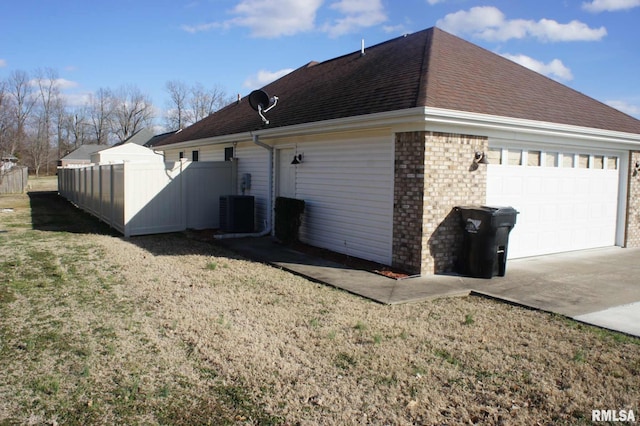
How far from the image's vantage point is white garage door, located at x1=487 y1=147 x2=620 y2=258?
31.0 ft

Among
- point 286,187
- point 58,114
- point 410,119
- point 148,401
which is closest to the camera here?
point 148,401

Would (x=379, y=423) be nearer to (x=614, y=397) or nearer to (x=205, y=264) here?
(x=614, y=397)

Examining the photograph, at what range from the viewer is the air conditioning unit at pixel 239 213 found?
12758 millimetres

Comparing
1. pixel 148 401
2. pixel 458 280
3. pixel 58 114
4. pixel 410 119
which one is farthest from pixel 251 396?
pixel 58 114

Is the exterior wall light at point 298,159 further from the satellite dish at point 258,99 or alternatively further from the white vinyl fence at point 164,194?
the white vinyl fence at point 164,194

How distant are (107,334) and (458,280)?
5270 mm

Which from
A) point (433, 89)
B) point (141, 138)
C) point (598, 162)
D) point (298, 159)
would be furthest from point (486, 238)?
point (141, 138)

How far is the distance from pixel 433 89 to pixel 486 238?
8.90 feet

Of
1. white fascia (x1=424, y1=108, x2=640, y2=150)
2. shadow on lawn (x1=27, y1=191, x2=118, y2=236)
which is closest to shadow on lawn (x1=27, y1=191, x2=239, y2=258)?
shadow on lawn (x1=27, y1=191, x2=118, y2=236)

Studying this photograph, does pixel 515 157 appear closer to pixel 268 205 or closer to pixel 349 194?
pixel 349 194

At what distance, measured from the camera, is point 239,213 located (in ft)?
42.0

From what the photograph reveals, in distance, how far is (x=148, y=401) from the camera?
3785 millimetres

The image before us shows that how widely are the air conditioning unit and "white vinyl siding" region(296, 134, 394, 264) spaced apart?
6.36 ft

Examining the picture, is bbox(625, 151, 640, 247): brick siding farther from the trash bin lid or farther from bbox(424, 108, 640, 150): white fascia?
the trash bin lid
